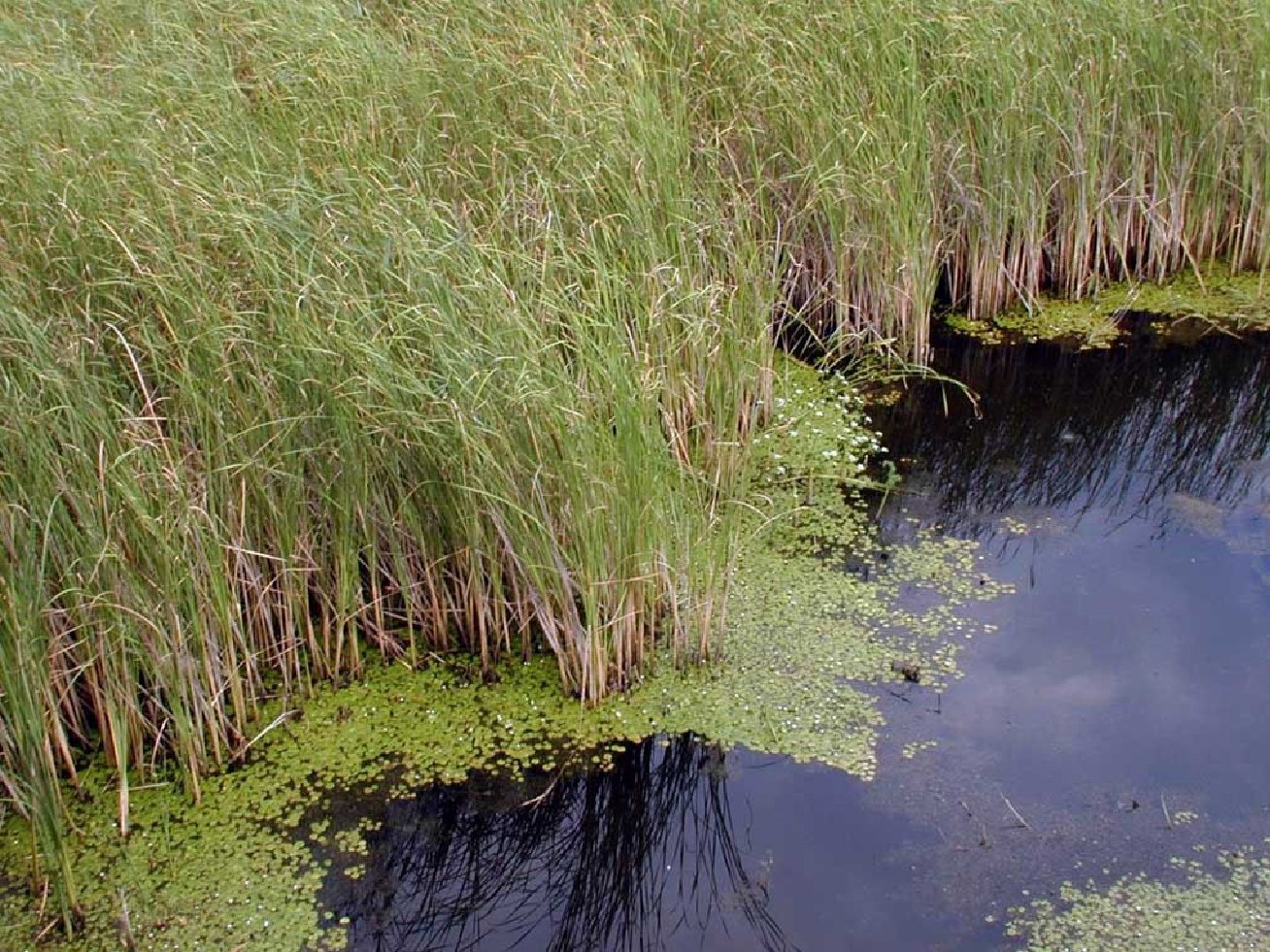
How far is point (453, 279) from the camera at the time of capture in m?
3.89

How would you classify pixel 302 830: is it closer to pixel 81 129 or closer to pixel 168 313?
pixel 168 313

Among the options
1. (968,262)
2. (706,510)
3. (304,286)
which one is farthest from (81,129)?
(968,262)

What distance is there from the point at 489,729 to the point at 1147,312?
145 inches

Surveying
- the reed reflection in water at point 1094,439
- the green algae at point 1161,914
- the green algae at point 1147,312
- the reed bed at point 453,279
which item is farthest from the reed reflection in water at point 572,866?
the green algae at point 1147,312

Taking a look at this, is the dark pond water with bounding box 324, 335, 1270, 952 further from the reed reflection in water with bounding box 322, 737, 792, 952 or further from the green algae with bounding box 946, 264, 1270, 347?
the green algae with bounding box 946, 264, 1270, 347

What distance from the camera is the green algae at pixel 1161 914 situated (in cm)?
295

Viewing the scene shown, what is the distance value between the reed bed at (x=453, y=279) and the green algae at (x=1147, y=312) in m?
0.13

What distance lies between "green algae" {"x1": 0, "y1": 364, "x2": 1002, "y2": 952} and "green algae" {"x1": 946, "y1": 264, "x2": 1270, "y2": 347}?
157 cm

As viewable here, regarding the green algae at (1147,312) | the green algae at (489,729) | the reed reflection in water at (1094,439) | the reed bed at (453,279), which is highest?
the reed bed at (453,279)

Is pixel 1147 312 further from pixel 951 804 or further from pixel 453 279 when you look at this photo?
pixel 453 279

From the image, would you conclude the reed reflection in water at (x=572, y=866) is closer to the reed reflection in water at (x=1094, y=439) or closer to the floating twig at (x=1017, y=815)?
the floating twig at (x=1017, y=815)

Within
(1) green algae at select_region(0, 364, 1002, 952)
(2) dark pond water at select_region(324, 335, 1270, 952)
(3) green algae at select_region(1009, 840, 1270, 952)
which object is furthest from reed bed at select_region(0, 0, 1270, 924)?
(3) green algae at select_region(1009, 840, 1270, 952)

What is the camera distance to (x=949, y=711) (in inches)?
144

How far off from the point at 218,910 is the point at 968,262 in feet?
13.6
